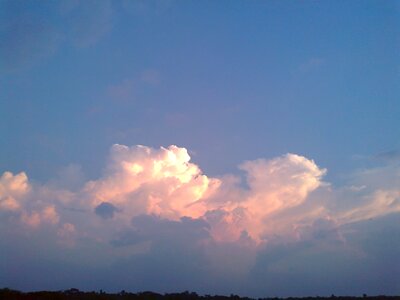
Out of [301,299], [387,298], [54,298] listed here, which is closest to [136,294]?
[54,298]

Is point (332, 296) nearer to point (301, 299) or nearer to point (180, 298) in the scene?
point (301, 299)

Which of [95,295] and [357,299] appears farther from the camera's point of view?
[357,299]

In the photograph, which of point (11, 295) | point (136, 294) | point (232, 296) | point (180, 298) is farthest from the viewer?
point (232, 296)

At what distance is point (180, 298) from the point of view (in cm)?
9269

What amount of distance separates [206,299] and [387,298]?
1683 inches

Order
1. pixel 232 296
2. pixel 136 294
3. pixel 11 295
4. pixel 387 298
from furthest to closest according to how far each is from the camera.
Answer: pixel 387 298, pixel 232 296, pixel 136 294, pixel 11 295

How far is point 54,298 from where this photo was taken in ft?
220

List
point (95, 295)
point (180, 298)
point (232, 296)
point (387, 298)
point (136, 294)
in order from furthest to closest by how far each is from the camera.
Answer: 1. point (387, 298)
2. point (232, 296)
3. point (180, 298)
4. point (136, 294)
5. point (95, 295)

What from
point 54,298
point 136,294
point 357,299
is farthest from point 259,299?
point 54,298

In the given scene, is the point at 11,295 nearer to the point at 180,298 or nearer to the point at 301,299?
the point at 180,298

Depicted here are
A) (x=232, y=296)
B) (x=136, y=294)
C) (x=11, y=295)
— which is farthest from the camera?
(x=232, y=296)

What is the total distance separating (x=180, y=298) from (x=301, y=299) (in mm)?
39371

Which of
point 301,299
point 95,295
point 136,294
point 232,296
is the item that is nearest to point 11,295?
point 95,295

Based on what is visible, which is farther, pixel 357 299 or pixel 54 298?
pixel 357 299
